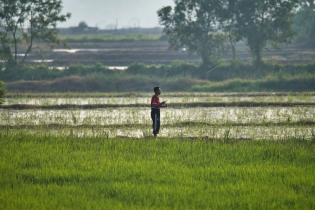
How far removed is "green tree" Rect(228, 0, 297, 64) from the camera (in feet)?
72.7

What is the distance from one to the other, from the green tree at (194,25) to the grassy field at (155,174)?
15.4 metres

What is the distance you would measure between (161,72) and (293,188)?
1717 centimetres

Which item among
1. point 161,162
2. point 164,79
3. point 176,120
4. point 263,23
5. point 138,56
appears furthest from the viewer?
point 138,56

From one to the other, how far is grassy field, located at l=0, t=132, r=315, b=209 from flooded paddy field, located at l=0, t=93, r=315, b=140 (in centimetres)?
110

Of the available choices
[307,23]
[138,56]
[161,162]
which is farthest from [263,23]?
[161,162]

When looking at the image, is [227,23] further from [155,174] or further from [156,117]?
[155,174]

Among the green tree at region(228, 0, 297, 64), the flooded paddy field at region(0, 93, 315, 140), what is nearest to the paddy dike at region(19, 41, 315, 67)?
the green tree at region(228, 0, 297, 64)

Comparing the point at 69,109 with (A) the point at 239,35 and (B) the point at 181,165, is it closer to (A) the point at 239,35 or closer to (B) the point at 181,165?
(B) the point at 181,165

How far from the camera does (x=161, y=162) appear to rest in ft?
22.1

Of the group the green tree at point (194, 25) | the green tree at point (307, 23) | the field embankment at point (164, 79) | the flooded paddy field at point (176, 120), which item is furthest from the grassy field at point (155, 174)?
the green tree at point (307, 23)

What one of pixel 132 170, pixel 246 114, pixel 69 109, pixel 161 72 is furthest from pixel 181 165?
pixel 161 72

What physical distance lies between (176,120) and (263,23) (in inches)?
513

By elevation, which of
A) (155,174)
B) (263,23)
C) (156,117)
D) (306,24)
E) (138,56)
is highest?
(306,24)

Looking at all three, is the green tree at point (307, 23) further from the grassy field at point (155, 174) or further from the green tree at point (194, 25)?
the grassy field at point (155, 174)
